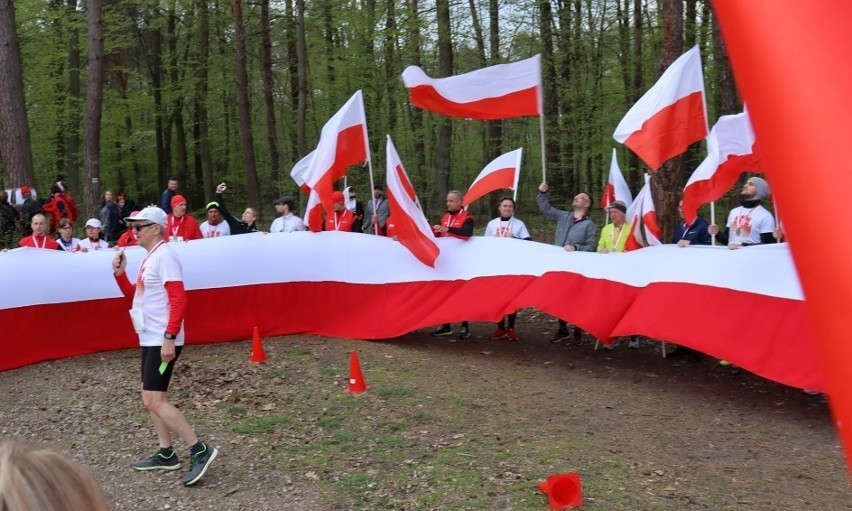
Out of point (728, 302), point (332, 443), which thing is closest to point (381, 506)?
point (332, 443)

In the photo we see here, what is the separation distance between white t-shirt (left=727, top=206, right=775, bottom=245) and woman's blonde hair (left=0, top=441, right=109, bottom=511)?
930 centimetres

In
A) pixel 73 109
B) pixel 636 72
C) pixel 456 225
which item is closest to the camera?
pixel 456 225

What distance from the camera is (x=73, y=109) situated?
2927cm

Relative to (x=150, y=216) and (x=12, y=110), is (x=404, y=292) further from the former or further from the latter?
(x=12, y=110)

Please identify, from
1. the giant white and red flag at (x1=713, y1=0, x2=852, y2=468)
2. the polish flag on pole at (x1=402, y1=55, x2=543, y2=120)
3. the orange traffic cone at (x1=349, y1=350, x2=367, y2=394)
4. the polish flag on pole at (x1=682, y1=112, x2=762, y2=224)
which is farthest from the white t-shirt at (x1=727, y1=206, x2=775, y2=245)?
the giant white and red flag at (x1=713, y1=0, x2=852, y2=468)

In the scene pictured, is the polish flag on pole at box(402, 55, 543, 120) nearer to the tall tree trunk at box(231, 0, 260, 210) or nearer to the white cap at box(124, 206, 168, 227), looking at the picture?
the white cap at box(124, 206, 168, 227)

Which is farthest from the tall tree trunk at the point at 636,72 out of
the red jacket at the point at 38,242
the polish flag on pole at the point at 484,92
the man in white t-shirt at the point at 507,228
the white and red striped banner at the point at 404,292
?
the red jacket at the point at 38,242

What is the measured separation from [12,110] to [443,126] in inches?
441

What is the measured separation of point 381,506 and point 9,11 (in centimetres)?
1557

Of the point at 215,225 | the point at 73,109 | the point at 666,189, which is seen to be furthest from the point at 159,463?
the point at 73,109

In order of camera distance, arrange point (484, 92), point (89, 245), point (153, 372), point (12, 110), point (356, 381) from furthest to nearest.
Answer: point (12, 110)
point (89, 245)
point (484, 92)
point (356, 381)
point (153, 372)

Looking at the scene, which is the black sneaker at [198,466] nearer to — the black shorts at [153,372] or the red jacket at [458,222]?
the black shorts at [153,372]

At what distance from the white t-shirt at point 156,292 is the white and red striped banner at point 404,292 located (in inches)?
179

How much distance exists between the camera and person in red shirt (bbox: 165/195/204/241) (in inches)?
468
